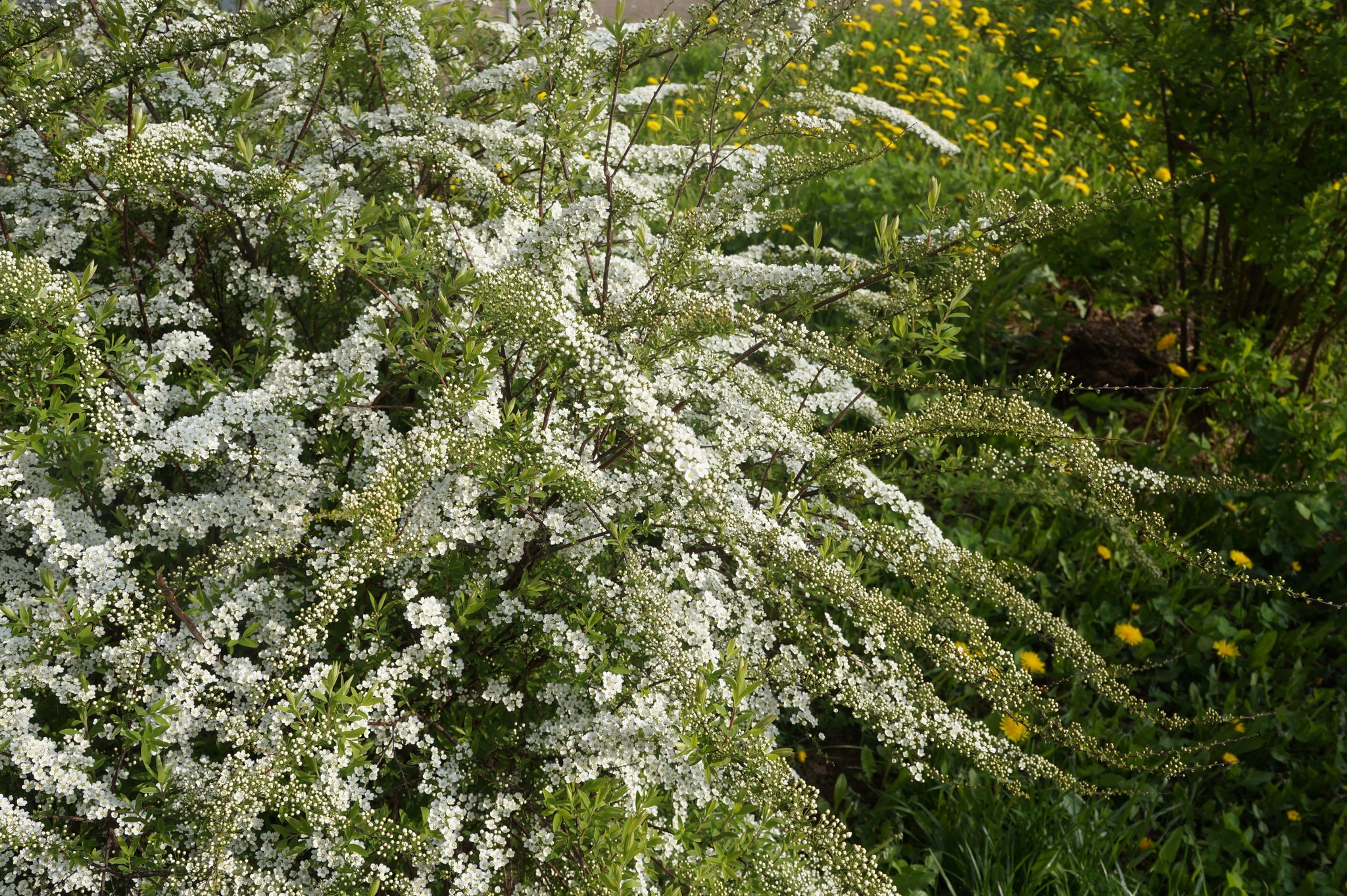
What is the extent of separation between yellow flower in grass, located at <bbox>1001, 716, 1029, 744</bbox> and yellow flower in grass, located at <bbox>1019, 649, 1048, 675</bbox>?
249mm

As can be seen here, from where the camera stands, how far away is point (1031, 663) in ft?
11.9

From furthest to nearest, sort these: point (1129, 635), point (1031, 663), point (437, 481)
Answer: point (1129, 635)
point (1031, 663)
point (437, 481)

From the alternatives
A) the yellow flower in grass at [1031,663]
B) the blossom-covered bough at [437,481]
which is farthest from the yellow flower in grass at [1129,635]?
the blossom-covered bough at [437,481]

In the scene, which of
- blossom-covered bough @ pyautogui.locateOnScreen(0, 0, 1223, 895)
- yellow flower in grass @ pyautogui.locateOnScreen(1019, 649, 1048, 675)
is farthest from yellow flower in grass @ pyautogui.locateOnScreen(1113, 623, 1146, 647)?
blossom-covered bough @ pyautogui.locateOnScreen(0, 0, 1223, 895)

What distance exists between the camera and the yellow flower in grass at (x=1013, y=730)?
327cm

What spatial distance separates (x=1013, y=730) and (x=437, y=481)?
2.16 meters

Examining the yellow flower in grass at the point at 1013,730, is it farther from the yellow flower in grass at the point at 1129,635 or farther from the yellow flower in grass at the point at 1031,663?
the yellow flower in grass at the point at 1129,635

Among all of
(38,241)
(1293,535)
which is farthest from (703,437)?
(1293,535)

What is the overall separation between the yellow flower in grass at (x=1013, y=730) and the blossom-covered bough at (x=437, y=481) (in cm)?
7

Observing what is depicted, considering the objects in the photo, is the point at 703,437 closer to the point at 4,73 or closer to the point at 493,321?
the point at 493,321

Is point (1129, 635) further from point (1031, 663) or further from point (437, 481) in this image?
point (437, 481)

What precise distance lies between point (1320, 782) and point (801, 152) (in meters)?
2.83

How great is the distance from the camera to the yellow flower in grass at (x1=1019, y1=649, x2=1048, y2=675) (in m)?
3.63

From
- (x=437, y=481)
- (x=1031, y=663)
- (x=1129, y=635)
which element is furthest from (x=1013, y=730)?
(x=437, y=481)
